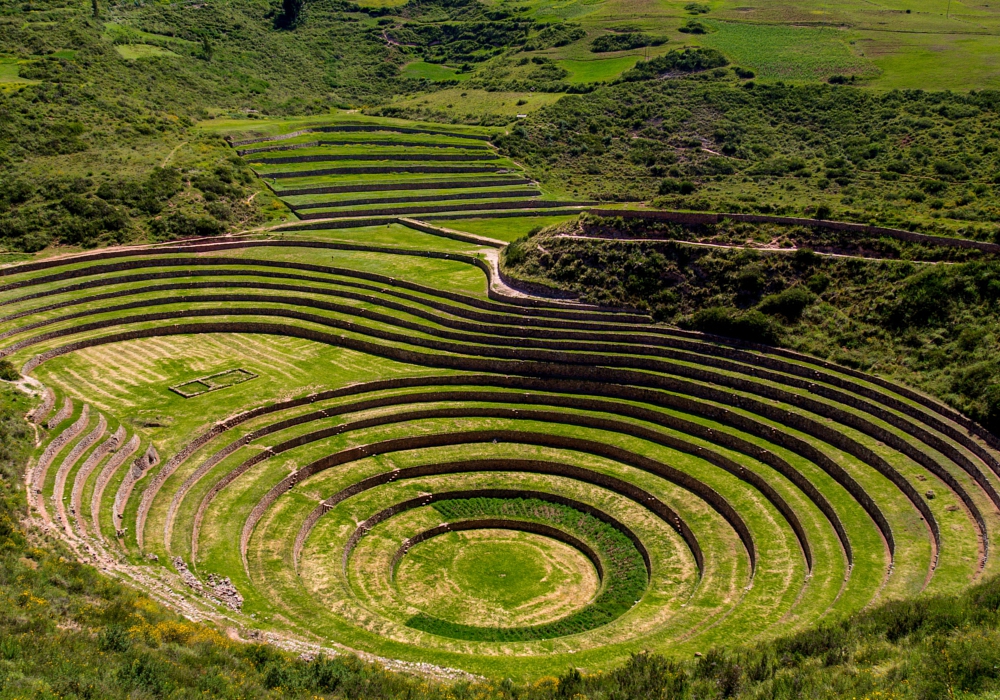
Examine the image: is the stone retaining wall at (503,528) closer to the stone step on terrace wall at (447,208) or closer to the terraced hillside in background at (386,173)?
the terraced hillside in background at (386,173)

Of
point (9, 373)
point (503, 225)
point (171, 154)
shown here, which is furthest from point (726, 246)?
point (171, 154)

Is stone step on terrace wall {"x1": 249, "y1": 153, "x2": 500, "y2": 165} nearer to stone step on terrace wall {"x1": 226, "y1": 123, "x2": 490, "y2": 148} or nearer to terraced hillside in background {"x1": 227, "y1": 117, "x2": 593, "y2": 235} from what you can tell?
terraced hillside in background {"x1": 227, "y1": 117, "x2": 593, "y2": 235}

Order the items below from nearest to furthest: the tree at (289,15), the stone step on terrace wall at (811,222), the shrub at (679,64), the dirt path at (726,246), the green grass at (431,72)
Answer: the stone step on terrace wall at (811,222) < the dirt path at (726,246) < the shrub at (679,64) < the green grass at (431,72) < the tree at (289,15)

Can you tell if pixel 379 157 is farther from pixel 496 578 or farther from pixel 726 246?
pixel 496 578

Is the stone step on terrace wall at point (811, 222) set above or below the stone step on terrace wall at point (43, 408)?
above

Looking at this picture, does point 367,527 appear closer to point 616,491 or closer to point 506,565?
point 506,565

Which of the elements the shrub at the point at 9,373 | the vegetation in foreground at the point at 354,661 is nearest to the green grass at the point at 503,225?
the shrub at the point at 9,373

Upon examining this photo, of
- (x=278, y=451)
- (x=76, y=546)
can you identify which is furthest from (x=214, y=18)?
(x=76, y=546)

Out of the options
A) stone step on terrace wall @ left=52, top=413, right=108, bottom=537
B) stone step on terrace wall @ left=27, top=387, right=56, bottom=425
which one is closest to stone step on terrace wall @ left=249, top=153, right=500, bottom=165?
stone step on terrace wall @ left=27, top=387, right=56, bottom=425
